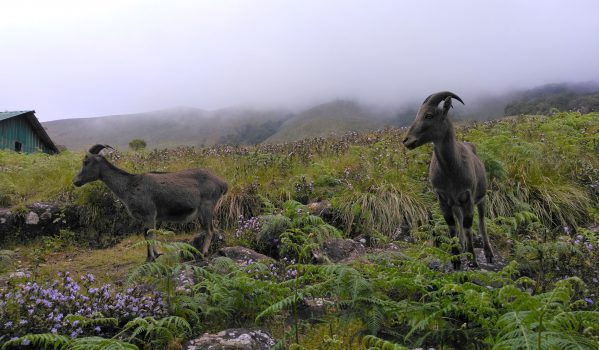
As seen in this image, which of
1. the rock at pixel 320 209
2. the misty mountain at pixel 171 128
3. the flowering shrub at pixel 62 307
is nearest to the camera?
the flowering shrub at pixel 62 307

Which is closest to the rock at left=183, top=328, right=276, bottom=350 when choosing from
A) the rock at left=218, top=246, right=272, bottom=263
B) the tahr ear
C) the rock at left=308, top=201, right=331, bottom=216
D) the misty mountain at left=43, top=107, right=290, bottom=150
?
the rock at left=218, top=246, right=272, bottom=263

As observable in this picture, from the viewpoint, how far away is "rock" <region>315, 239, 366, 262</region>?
7312mm

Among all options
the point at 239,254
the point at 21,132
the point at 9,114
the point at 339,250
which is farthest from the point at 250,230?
the point at 21,132

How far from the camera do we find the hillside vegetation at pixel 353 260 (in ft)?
12.7

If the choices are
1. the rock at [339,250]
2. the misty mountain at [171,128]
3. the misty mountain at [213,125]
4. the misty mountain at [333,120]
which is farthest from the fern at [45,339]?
the misty mountain at [333,120]

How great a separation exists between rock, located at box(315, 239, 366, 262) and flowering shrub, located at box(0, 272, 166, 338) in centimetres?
303

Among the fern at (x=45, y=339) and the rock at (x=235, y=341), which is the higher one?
the fern at (x=45, y=339)

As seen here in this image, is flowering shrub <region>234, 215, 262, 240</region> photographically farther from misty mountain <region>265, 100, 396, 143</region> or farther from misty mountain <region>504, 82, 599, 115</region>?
misty mountain <region>265, 100, 396, 143</region>

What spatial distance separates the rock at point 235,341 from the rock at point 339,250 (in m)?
2.85

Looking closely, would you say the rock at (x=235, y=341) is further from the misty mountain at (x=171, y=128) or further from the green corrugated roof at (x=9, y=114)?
the misty mountain at (x=171, y=128)

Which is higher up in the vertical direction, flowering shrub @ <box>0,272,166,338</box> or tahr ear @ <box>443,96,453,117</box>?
tahr ear @ <box>443,96,453,117</box>

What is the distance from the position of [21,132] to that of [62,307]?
100 feet

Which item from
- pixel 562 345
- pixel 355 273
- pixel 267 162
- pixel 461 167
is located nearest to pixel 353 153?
pixel 267 162

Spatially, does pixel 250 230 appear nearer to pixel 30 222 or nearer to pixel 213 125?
pixel 30 222
